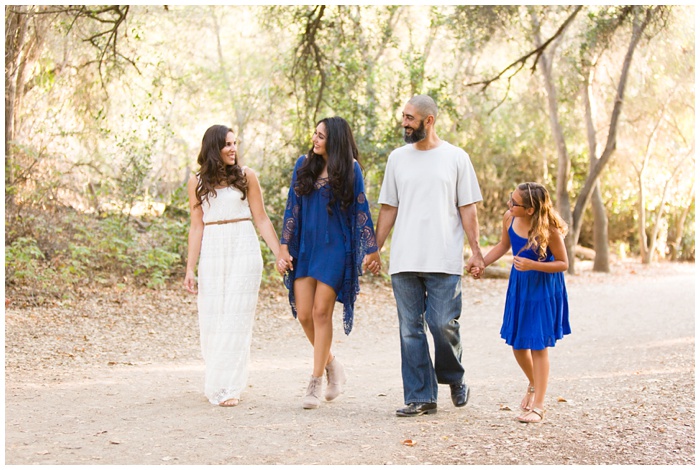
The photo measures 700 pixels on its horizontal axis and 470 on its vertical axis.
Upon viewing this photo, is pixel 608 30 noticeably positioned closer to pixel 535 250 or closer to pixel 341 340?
pixel 341 340

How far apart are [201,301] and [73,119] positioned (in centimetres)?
1059

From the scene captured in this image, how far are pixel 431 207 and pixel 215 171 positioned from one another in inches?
61.3

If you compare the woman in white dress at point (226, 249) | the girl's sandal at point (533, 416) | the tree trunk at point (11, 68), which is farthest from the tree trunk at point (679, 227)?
the woman in white dress at point (226, 249)

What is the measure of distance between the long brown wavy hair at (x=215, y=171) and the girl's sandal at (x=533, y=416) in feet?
7.85

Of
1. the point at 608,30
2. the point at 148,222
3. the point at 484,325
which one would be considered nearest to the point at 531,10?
the point at 608,30

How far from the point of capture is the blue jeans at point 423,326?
543 cm

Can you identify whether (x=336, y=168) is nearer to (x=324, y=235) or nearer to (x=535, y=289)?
(x=324, y=235)

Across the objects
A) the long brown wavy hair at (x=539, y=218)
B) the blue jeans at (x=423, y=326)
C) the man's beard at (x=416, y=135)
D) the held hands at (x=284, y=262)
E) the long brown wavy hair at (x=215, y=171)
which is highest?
the man's beard at (x=416, y=135)

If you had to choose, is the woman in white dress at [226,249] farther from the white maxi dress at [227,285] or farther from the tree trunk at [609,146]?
the tree trunk at [609,146]

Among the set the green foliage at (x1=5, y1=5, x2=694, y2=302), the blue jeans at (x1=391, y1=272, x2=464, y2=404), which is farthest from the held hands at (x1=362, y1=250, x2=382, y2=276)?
the green foliage at (x1=5, y1=5, x2=694, y2=302)

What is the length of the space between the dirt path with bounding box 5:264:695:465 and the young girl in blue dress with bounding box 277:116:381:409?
631 millimetres

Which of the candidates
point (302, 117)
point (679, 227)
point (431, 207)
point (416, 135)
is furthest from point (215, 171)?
point (679, 227)

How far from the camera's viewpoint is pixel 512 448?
461 cm

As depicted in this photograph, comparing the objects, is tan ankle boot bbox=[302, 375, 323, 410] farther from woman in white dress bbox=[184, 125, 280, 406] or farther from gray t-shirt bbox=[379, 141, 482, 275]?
gray t-shirt bbox=[379, 141, 482, 275]
